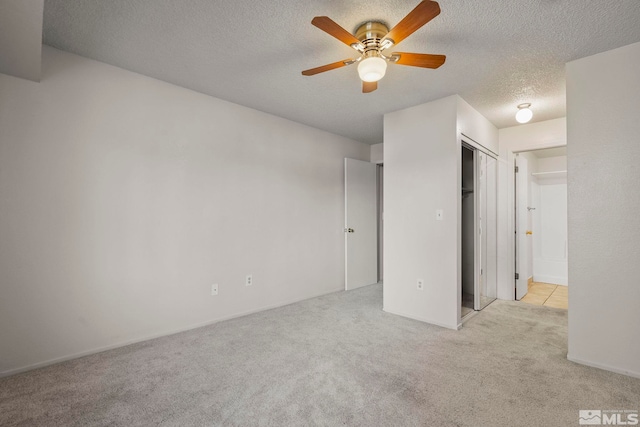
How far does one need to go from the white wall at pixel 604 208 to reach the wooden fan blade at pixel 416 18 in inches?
66.3

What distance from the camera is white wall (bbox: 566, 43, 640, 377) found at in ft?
7.05

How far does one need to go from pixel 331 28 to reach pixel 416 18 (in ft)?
1.51

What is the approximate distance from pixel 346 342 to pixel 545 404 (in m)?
1.43

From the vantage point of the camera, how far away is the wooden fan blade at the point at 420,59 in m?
1.90

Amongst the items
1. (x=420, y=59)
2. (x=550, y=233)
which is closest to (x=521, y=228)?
(x=550, y=233)

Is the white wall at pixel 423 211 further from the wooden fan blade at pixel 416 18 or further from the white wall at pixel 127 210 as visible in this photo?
the wooden fan blade at pixel 416 18

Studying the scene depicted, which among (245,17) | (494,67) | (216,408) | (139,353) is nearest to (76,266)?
(139,353)

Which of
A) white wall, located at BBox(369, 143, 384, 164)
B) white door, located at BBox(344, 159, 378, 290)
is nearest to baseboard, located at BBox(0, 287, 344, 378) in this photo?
white door, located at BBox(344, 159, 378, 290)

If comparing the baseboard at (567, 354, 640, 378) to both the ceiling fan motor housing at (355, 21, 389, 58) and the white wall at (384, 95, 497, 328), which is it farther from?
the ceiling fan motor housing at (355, 21, 389, 58)

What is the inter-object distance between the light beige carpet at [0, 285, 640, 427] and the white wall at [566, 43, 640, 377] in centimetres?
27

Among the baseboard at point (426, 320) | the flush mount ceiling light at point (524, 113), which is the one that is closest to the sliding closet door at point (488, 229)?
the flush mount ceiling light at point (524, 113)

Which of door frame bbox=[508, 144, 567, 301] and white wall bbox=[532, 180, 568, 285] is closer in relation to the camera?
door frame bbox=[508, 144, 567, 301]

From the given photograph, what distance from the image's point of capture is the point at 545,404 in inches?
70.7

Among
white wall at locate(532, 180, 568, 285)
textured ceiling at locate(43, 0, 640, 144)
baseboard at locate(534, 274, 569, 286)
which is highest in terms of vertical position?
textured ceiling at locate(43, 0, 640, 144)
